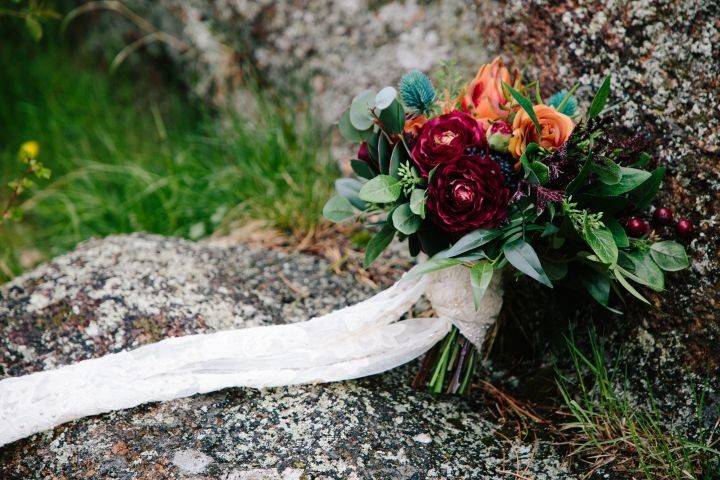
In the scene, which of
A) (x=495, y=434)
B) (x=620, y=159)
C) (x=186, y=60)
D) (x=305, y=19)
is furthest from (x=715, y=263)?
(x=186, y=60)

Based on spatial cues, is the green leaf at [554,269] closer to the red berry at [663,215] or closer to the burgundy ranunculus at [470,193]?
the burgundy ranunculus at [470,193]

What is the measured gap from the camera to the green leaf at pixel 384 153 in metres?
1.71

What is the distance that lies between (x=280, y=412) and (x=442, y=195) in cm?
72

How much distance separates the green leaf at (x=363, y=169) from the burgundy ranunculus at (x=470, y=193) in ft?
0.90

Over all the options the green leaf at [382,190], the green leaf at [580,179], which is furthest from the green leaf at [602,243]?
the green leaf at [382,190]

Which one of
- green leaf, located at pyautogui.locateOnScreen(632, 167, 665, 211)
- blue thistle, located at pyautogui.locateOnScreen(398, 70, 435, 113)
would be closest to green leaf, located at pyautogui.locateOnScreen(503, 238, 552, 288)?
green leaf, located at pyautogui.locateOnScreen(632, 167, 665, 211)

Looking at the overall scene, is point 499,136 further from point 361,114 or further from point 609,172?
point 361,114

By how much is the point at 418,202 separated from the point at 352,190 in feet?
1.19

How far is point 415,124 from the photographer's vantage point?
1717mm

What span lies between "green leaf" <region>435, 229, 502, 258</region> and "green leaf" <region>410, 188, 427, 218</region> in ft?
0.40

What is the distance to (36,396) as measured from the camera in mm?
1684

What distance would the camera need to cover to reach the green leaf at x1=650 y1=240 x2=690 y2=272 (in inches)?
63.7

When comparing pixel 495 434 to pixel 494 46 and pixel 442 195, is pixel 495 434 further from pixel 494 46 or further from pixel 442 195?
pixel 494 46

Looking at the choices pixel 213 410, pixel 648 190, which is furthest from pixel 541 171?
pixel 213 410
